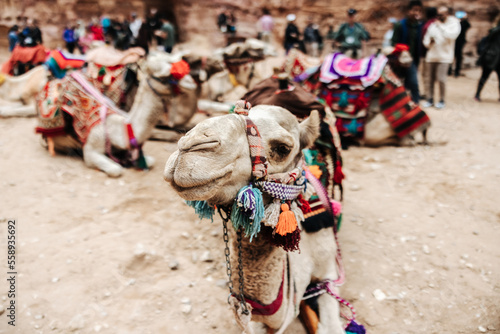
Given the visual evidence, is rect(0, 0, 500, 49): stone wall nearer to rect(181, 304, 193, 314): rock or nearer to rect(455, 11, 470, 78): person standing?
rect(455, 11, 470, 78): person standing

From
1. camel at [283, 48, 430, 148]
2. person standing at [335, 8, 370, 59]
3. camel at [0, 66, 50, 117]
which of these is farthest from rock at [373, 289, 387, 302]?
camel at [0, 66, 50, 117]

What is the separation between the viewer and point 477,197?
3885mm

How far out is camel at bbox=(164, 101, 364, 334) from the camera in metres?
1.38

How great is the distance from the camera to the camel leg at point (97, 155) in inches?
174

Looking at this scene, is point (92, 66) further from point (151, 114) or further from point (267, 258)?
point (267, 258)

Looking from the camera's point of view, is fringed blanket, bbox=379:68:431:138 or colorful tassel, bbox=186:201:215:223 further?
fringed blanket, bbox=379:68:431:138

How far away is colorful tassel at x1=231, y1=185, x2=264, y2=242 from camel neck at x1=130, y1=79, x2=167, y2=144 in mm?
3235

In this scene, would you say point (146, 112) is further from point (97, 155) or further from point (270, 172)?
point (270, 172)

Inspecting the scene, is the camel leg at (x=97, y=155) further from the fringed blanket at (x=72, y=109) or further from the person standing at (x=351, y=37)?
the person standing at (x=351, y=37)

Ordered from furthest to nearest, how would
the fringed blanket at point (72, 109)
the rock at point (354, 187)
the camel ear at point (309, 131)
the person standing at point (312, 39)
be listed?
the person standing at point (312, 39) → the fringed blanket at point (72, 109) → the rock at point (354, 187) → the camel ear at point (309, 131)

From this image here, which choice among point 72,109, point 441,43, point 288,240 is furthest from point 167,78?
point 441,43

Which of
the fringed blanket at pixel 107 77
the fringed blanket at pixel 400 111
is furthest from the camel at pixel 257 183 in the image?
the fringed blanket at pixel 107 77

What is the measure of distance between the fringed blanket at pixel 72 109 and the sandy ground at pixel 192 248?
0.43 meters

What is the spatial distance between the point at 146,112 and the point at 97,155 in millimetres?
771
